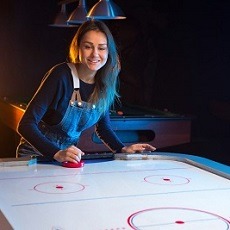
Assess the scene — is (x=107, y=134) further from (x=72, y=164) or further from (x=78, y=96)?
(x=72, y=164)

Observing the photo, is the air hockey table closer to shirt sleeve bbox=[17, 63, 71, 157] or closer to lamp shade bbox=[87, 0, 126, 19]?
shirt sleeve bbox=[17, 63, 71, 157]

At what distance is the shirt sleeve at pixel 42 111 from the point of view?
2.22 metres

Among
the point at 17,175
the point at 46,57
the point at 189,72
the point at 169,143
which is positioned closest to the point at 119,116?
the point at 169,143

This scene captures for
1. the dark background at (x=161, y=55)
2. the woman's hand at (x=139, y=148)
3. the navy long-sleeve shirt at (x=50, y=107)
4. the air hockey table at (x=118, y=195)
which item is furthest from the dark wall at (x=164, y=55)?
the air hockey table at (x=118, y=195)

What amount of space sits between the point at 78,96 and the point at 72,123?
156 mm

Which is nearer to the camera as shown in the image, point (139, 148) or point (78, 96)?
point (139, 148)

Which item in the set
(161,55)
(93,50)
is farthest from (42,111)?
(161,55)

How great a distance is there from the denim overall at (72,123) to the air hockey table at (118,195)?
1.12ft

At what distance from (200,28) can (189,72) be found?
0.72 metres

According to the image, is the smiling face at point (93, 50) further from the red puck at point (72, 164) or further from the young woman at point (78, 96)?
the red puck at point (72, 164)

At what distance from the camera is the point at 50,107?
2480 mm

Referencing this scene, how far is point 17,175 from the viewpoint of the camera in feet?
6.56

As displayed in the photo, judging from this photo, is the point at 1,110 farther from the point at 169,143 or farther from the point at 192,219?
the point at 192,219

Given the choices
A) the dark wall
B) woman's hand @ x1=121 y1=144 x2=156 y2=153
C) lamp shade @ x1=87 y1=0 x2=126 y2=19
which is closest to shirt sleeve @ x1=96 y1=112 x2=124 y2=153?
woman's hand @ x1=121 y1=144 x2=156 y2=153
